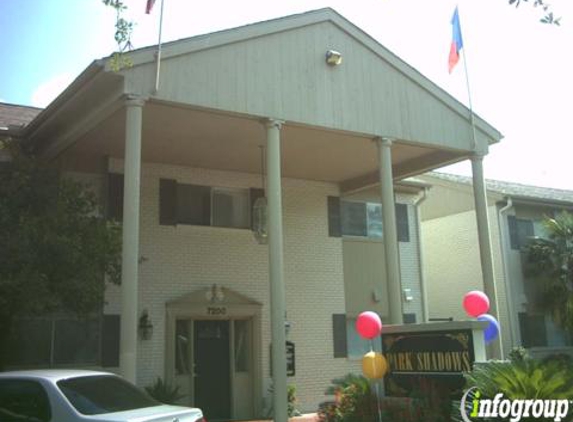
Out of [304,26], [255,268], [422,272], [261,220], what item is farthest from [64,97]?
[422,272]

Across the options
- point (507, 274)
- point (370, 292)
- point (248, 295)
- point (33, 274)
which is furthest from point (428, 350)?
point (507, 274)

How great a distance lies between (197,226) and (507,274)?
38.0ft

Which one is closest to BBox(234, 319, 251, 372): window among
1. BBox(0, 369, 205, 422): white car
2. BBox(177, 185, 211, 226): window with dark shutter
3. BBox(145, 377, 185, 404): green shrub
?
BBox(145, 377, 185, 404): green shrub

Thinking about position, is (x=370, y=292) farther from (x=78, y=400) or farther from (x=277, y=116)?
(x=78, y=400)

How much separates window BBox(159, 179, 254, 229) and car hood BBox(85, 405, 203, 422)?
29.7ft

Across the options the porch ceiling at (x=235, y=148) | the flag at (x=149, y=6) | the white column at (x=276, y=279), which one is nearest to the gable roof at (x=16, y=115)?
the porch ceiling at (x=235, y=148)

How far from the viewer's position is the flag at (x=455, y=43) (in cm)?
1515

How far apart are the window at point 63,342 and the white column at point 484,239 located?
790 centimetres

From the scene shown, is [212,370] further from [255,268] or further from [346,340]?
[346,340]

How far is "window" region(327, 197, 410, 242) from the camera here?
1853cm

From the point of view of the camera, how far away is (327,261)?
717 inches

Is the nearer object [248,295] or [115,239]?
[115,239]

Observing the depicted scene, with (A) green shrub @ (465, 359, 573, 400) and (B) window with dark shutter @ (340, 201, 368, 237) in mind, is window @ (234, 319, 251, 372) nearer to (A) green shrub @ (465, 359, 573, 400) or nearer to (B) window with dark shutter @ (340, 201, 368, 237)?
(B) window with dark shutter @ (340, 201, 368, 237)

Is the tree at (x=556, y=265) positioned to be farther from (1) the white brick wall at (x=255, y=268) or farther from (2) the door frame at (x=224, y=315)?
(2) the door frame at (x=224, y=315)
